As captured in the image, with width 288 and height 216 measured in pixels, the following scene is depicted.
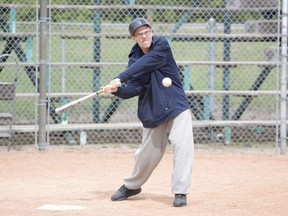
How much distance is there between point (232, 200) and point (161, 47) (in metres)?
1.71

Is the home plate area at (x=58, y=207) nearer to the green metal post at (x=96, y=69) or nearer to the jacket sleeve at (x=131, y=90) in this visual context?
the jacket sleeve at (x=131, y=90)

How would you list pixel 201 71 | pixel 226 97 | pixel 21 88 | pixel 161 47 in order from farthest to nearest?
pixel 201 71 → pixel 21 88 → pixel 226 97 → pixel 161 47

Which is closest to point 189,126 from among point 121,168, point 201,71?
point 121,168

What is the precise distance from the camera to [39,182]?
30.2 ft

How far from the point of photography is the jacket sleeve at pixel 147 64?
7367mm

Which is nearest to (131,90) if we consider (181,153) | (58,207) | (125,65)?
(181,153)

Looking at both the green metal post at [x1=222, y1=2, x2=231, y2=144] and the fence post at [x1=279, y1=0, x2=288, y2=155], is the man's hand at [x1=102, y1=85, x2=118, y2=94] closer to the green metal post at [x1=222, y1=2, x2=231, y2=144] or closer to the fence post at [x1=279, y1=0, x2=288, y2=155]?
the fence post at [x1=279, y1=0, x2=288, y2=155]

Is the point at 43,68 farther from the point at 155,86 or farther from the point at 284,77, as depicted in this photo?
the point at 155,86

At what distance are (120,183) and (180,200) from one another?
1.89 meters

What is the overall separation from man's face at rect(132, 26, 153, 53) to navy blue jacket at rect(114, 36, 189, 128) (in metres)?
0.08

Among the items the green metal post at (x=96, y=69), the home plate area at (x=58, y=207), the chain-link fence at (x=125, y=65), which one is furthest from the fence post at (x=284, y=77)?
the home plate area at (x=58, y=207)

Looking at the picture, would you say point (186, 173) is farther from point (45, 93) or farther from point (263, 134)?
point (263, 134)

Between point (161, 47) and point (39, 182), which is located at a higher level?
point (161, 47)

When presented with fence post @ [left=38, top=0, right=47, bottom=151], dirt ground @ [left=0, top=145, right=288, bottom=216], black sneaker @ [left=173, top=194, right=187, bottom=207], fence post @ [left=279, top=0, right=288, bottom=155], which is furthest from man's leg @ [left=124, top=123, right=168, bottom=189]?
fence post @ [left=279, top=0, right=288, bottom=155]
